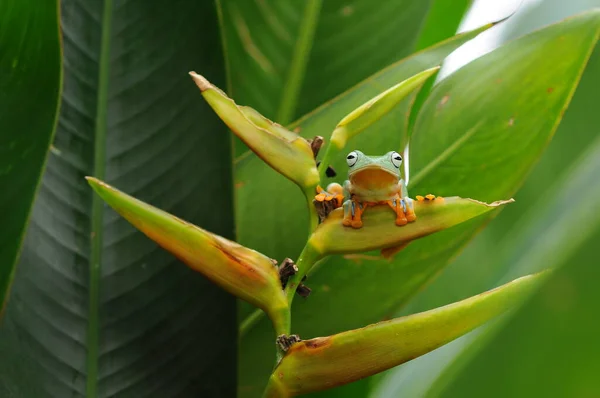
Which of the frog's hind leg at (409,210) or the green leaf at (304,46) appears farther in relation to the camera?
the green leaf at (304,46)

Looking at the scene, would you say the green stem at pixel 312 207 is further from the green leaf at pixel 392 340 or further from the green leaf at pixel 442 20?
the green leaf at pixel 442 20

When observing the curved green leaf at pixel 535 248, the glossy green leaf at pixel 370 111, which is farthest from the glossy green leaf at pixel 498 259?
the glossy green leaf at pixel 370 111

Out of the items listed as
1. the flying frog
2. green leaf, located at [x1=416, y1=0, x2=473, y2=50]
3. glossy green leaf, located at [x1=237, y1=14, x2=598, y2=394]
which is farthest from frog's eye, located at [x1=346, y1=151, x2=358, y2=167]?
green leaf, located at [x1=416, y1=0, x2=473, y2=50]

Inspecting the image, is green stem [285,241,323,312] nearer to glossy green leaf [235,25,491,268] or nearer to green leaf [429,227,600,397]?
glossy green leaf [235,25,491,268]

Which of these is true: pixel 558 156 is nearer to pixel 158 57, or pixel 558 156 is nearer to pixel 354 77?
pixel 354 77

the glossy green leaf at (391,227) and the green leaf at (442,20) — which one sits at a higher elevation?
the green leaf at (442,20)

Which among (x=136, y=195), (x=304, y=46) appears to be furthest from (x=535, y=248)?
(x=304, y=46)

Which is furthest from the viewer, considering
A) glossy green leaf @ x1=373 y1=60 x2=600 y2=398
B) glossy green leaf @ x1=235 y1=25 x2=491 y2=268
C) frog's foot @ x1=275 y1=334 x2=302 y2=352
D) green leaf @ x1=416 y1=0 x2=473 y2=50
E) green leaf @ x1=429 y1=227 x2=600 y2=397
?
green leaf @ x1=416 y1=0 x2=473 y2=50
